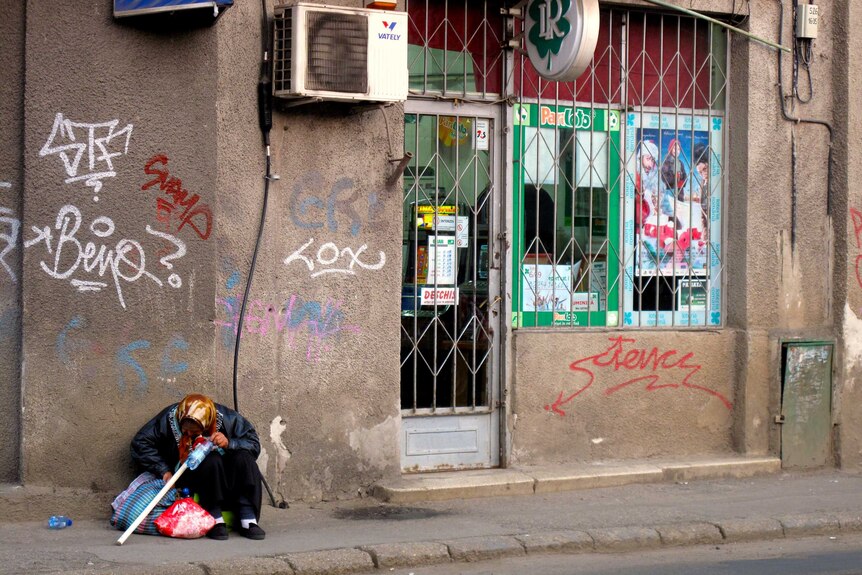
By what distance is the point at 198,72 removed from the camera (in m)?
7.56

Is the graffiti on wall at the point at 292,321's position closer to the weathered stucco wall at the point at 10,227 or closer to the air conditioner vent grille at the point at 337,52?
the weathered stucco wall at the point at 10,227

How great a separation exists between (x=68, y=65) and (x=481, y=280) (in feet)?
11.0

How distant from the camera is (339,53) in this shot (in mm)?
7715

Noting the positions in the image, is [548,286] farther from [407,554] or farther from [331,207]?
[407,554]

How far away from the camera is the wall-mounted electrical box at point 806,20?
378 inches

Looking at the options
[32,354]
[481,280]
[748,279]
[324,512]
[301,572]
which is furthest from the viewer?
[748,279]

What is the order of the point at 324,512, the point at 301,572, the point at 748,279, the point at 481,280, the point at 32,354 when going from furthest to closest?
the point at 748,279
the point at 481,280
the point at 324,512
the point at 32,354
the point at 301,572

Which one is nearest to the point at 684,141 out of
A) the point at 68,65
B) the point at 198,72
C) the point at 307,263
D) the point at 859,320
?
the point at 859,320

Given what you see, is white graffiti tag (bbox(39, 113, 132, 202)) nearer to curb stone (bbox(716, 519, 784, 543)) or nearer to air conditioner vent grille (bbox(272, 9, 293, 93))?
air conditioner vent grille (bbox(272, 9, 293, 93))

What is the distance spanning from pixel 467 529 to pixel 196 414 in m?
1.82

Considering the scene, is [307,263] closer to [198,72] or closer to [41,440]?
[198,72]

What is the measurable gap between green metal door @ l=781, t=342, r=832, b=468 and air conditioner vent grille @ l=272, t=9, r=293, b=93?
4638mm

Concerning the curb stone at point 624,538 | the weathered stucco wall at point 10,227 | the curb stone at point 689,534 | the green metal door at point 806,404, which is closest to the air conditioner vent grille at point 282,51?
the weathered stucco wall at point 10,227

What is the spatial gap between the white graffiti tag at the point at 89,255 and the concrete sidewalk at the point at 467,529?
4.98ft
